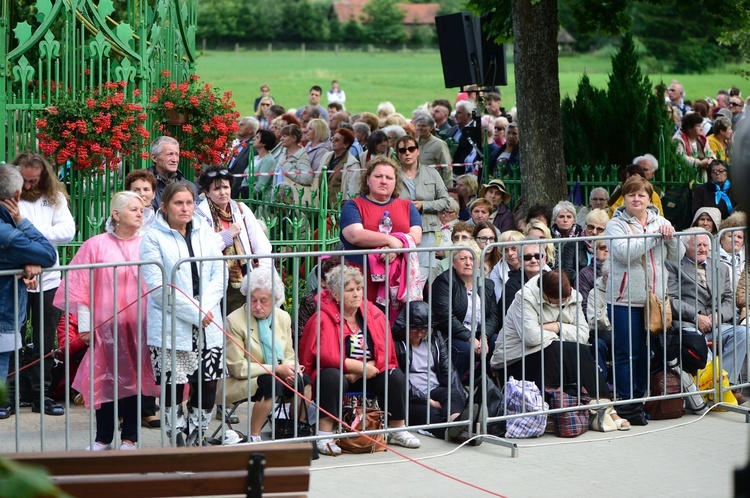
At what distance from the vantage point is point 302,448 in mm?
4719

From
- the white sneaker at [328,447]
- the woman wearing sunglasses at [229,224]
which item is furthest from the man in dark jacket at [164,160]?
the white sneaker at [328,447]

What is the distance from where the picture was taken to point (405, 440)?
7.95 m

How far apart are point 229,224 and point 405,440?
201 centimetres

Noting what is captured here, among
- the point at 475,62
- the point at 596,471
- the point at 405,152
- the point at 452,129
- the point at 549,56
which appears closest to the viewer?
the point at 596,471

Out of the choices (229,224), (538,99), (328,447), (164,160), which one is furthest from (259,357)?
(538,99)

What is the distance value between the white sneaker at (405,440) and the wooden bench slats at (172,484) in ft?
10.6

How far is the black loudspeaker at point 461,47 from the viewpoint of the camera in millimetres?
16031

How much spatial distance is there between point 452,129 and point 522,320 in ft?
33.7

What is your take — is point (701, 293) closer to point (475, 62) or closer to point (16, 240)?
point (16, 240)

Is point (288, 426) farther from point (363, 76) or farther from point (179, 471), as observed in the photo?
point (363, 76)

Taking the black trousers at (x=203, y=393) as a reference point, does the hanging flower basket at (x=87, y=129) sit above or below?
above

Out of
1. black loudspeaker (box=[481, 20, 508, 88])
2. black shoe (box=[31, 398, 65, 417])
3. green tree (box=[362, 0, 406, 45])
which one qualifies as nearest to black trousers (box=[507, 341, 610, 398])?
black shoe (box=[31, 398, 65, 417])

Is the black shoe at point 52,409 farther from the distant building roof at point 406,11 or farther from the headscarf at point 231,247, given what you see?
the distant building roof at point 406,11

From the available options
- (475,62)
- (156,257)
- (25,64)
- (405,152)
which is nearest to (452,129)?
(475,62)
